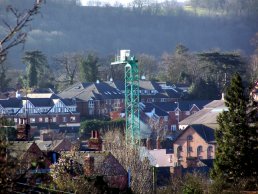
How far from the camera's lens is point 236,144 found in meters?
20.6

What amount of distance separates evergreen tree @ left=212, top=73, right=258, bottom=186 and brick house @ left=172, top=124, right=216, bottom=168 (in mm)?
17210

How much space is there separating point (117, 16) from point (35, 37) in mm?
25890

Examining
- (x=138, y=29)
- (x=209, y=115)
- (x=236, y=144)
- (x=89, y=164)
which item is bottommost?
(x=209, y=115)

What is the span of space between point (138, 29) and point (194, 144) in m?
73.0

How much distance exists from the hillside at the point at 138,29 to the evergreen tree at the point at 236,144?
246 feet

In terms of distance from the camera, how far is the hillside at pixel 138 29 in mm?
101938

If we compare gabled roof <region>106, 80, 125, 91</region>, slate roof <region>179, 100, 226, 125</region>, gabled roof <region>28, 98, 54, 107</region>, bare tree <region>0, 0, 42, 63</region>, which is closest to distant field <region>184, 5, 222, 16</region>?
gabled roof <region>106, 80, 125, 91</region>

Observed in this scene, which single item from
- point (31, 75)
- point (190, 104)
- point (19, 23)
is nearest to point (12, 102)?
point (31, 75)

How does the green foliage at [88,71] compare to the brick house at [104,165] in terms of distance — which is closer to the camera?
the brick house at [104,165]

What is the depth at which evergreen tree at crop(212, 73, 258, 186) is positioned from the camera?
20266mm

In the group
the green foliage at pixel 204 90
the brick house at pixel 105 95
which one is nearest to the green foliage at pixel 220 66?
the green foliage at pixel 204 90

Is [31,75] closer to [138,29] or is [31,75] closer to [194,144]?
[194,144]

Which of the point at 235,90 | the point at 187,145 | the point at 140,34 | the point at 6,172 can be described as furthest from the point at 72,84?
the point at 6,172

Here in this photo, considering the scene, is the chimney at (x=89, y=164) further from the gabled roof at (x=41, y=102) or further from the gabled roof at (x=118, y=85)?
the gabled roof at (x=118, y=85)
